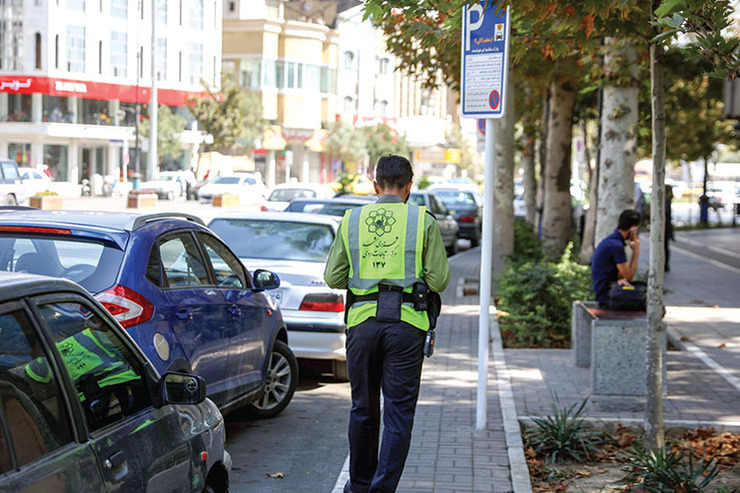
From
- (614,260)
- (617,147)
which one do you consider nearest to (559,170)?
(617,147)

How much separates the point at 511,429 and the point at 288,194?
2490 cm

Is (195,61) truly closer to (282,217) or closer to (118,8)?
(118,8)

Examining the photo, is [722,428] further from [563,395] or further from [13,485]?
[13,485]

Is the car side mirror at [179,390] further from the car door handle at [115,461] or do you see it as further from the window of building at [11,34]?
the window of building at [11,34]

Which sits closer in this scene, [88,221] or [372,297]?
[372,297]

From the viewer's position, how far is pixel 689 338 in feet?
40.6

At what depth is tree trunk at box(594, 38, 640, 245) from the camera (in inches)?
502

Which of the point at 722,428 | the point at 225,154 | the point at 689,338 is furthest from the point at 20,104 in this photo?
the point at 722,428

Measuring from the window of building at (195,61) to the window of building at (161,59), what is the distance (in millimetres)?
1172

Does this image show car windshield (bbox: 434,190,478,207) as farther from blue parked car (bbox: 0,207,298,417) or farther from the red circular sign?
blue parked car (bbox: 0,207,298,417)

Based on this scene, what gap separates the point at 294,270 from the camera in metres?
9.65

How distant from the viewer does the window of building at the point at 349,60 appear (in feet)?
282

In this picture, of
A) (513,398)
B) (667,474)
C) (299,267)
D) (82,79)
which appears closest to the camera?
(667,474)

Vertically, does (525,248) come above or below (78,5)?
below
